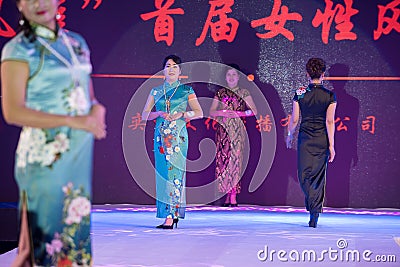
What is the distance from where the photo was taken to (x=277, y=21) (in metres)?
8.53

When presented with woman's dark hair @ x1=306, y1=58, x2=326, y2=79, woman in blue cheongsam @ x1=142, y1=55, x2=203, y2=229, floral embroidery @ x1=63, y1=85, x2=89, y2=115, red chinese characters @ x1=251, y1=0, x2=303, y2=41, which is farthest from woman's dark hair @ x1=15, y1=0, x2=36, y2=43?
red chinese characters @ x1=251, y1=0, x2=303, y2=41

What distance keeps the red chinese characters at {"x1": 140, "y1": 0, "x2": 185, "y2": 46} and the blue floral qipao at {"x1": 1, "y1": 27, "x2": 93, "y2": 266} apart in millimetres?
5996

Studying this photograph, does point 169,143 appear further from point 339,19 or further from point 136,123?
point 339,19

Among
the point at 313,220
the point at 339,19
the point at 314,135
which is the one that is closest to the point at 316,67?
the point at 314,135

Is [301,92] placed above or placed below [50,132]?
above

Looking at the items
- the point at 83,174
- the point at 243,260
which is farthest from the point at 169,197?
the point at 83,174

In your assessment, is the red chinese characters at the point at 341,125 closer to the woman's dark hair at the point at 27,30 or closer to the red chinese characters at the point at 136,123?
the red chinese characters at the point at 136,123

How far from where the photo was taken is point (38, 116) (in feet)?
7.97

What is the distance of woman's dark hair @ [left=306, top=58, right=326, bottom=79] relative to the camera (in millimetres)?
6539
